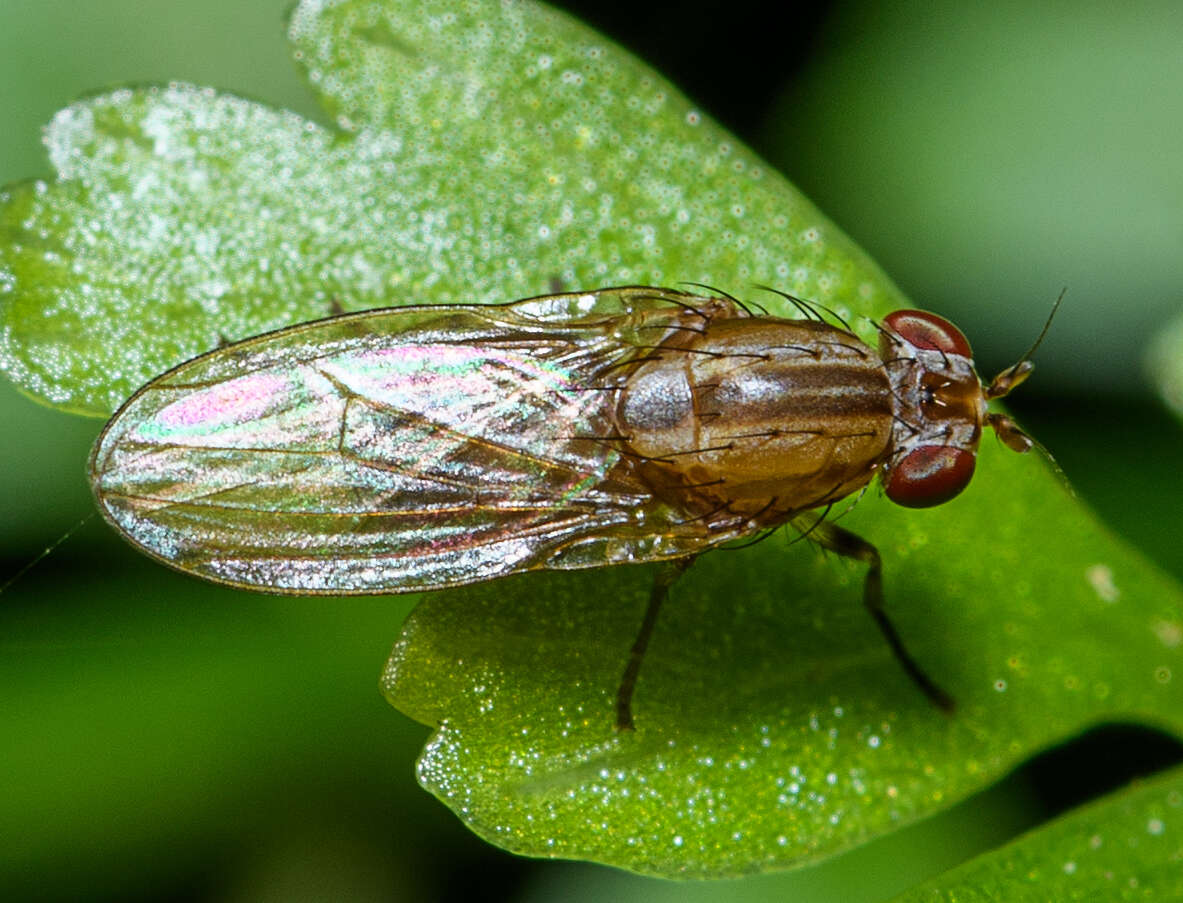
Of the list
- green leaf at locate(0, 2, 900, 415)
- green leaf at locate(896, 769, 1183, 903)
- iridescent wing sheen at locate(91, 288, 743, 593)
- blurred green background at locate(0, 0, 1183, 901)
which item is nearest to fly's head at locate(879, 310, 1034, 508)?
green leaf at locate(0, 2, 900, 415)

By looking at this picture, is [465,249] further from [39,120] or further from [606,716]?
[39,120]

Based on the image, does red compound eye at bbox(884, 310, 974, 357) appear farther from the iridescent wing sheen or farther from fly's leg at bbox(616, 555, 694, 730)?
fly's leg at bbox(616, 555, 694, 730)

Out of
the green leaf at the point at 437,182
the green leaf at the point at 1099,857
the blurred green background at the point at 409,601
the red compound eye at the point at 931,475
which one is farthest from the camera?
the blurred green background at the point at 409,601

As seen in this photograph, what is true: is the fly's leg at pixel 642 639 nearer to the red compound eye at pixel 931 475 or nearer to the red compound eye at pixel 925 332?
the red compound eye at pixel 931 475

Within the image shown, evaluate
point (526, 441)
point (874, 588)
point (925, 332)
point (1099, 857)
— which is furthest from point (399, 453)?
point (1099, 857)

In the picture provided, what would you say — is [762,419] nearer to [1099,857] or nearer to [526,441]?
[526,441]

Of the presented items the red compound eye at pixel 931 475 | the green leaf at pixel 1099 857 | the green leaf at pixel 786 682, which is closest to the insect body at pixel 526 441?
the red compound eye at pixel 931 475

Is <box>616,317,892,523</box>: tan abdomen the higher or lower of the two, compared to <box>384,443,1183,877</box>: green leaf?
higher

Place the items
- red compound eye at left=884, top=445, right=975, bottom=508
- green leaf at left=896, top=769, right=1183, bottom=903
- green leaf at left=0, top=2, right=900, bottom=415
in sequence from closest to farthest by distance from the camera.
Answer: green leaf at left=896, top=769, right=1183, bottom=903
red compound eye at left=884, top=445, right=975, bottom=508
green leaf at left=0, top=2, right=900, bottom=415
